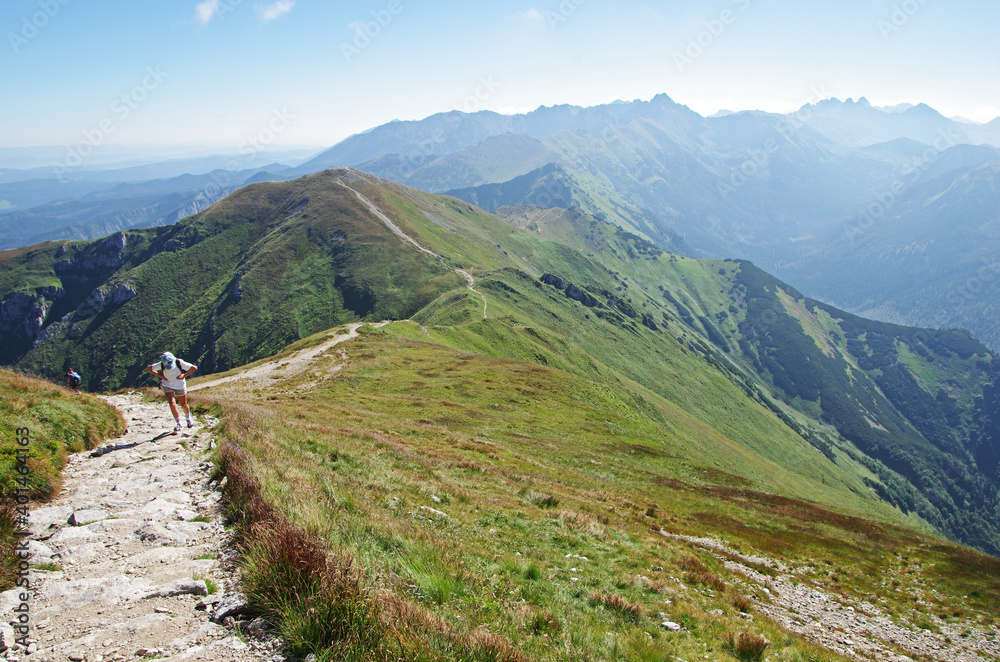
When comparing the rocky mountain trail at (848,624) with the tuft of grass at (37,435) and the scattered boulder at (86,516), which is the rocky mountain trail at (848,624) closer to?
the scattered boulder at (86,516)

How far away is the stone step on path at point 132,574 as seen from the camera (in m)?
5.23

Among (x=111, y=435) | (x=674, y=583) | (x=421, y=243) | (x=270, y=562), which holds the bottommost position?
(x=674, y=583)

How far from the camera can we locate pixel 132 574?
6.98 meters

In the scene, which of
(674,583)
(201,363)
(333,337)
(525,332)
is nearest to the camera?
(674,583)

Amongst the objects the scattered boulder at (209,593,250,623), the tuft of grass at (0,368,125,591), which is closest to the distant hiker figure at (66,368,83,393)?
the tuft of grass at (0,368,125,591)

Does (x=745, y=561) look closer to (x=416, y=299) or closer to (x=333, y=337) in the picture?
(x=333, y=337)

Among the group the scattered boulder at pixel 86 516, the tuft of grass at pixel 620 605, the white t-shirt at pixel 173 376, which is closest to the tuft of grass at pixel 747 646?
the tuft of grass at pixel 620 605

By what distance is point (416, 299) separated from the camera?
15475 centimetres

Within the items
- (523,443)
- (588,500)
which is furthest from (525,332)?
(588,500)

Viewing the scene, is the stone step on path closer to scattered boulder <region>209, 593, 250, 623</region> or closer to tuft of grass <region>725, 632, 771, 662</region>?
scattered boulder <region>209, 593, 250, 623</region>

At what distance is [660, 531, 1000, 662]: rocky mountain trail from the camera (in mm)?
14945

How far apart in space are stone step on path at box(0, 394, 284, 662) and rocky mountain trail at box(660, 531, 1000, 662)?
1480 centimetres

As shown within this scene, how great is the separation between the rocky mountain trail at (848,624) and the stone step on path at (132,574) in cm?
1480

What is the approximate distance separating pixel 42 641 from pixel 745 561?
24.2 metres
